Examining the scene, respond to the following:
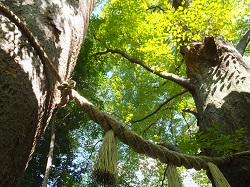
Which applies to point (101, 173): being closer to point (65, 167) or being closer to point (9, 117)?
point (9, 117)

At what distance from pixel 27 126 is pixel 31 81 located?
23cm

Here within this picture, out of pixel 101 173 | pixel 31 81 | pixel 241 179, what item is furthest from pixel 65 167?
pixel 31 81

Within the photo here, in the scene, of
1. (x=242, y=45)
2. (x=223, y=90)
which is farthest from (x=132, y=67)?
(x=223, y=90)

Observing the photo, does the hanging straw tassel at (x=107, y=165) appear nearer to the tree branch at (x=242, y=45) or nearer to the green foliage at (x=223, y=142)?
the green foliage at (x=223, y=142)

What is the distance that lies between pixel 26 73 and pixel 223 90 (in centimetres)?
309

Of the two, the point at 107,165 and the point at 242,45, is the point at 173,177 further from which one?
the point at 242,45

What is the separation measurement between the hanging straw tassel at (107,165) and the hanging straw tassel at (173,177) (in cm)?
53

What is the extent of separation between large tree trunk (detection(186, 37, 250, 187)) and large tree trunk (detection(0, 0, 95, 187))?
229cm

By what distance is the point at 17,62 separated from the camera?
50.8 inches

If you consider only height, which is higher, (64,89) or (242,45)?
(242,45)

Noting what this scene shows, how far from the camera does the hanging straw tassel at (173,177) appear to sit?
2.07 metres

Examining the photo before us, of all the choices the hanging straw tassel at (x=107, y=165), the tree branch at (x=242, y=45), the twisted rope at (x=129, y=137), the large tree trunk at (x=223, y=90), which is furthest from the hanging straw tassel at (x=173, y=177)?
the tree branch at (x=242, y=45)

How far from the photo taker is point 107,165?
1788 mm

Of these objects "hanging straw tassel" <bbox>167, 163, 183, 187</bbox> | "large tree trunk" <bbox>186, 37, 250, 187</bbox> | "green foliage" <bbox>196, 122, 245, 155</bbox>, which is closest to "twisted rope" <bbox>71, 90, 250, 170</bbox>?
"hanging straw tassel" <bbox>167, 163, 183, 187</bbox>
